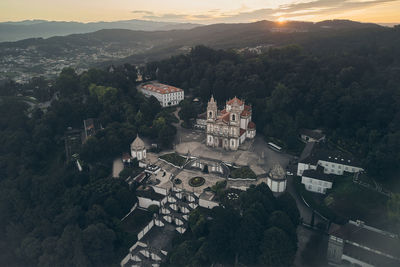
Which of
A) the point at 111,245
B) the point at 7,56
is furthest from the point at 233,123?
the point at 7,56

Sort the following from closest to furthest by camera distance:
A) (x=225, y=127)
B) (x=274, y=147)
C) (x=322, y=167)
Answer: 1. (x=322, y=167)
2. (x=225, y=127)
3. (x=274, y=147)

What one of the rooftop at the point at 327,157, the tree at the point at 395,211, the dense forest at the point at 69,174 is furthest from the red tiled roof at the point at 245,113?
the tree at the point at 395,211

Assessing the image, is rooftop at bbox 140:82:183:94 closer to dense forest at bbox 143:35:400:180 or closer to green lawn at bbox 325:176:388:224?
dense forest at bbox 143:35:400:180

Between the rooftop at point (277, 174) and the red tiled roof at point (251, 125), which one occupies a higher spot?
the rooftop at point (277, 174)

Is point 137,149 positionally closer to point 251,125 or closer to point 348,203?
point 251,125

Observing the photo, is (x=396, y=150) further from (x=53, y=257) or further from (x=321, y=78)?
(x=53, y=257)

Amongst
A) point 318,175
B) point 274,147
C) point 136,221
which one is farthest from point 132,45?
point 318,175

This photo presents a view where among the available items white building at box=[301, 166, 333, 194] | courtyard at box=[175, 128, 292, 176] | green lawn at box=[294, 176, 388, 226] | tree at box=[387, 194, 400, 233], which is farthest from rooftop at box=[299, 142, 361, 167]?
tree at box=[387, 194, 400, 233]

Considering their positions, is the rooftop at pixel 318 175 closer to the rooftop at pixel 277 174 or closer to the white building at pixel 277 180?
the white building at pixel 277 180
